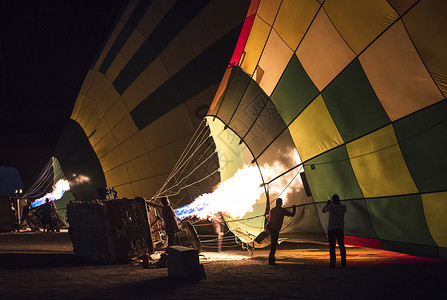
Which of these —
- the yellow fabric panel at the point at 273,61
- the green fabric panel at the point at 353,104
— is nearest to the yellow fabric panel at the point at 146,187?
the yellow fabric panel at the point at 273,61

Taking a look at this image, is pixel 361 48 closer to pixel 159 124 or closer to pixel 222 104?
pixel 222 104

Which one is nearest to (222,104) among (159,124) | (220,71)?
(220,71)

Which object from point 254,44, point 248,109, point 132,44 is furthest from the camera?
point 132,44

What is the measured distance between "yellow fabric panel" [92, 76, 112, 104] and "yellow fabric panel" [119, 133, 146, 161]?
6.09ft

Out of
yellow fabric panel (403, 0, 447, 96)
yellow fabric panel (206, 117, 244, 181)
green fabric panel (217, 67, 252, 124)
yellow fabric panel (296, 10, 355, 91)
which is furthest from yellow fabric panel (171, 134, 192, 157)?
yellow fabric panel (403, 0, 447, 96)

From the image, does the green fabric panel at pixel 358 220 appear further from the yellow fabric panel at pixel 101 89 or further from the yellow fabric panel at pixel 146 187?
the yellow fabric panel at pixel 101 89

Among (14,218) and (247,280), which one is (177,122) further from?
(14,218)

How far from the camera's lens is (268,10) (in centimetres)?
815

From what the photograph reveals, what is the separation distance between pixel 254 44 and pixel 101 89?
7.15 metres

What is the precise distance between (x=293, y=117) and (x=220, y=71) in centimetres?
337

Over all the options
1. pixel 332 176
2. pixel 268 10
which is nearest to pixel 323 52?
pixel 268 10

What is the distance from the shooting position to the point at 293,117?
8219 mm

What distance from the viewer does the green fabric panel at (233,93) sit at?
920cm

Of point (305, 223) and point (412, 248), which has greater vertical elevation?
point (305, 223)
